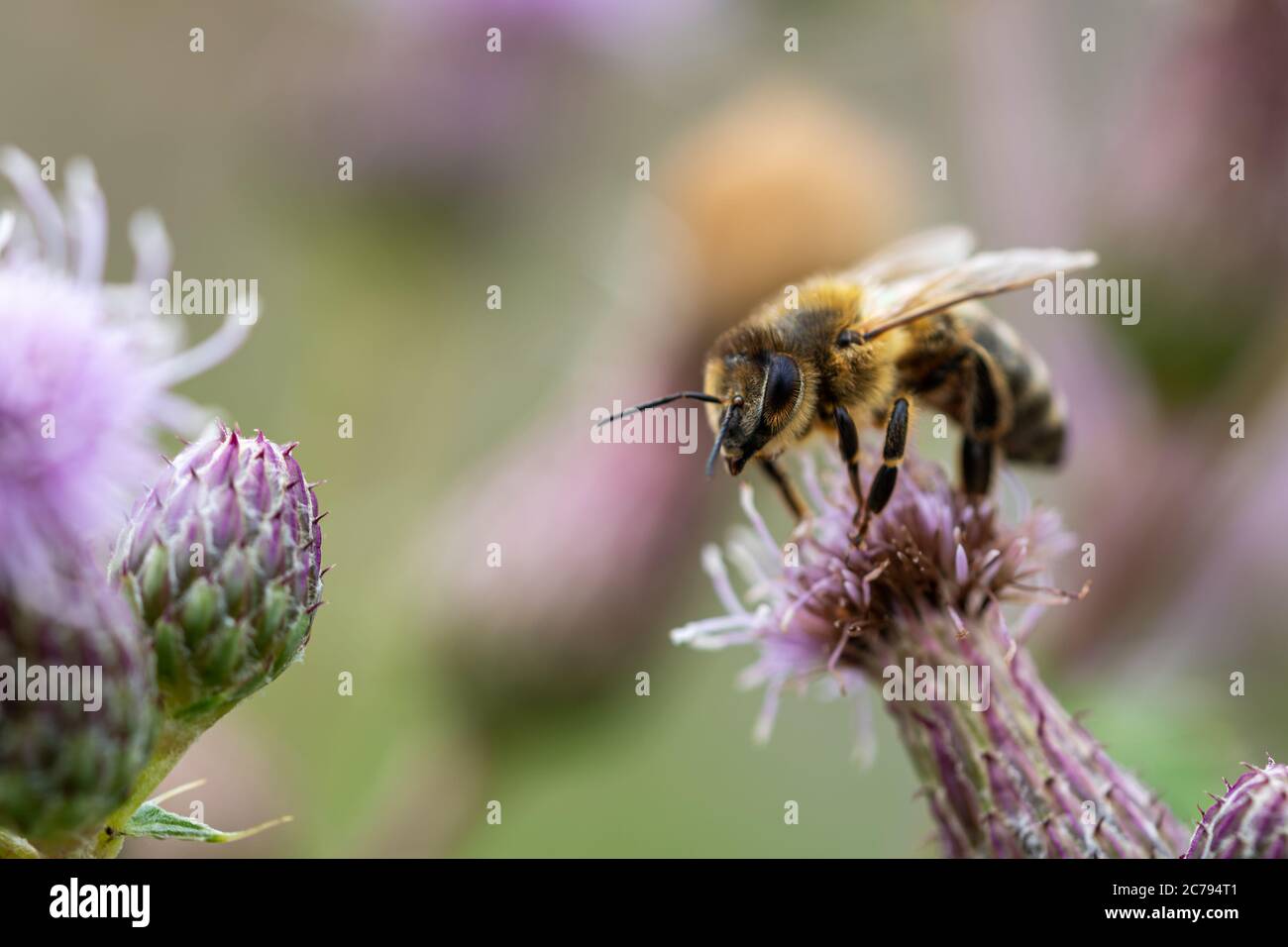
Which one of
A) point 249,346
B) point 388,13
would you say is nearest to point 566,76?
point 388,13

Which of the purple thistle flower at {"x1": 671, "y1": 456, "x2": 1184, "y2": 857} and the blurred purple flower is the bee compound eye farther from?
the blurred purple flower

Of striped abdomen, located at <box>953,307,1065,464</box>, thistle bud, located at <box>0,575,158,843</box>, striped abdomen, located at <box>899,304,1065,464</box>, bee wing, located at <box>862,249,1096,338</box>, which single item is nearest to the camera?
thistle bud, located at <box>0,575,158,843</box>

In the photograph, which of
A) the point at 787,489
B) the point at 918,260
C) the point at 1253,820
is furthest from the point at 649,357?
the point at 1253,820

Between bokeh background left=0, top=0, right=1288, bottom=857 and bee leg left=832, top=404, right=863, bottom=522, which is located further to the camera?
bokeh background left=0, top=0, right=1288, bottom=857

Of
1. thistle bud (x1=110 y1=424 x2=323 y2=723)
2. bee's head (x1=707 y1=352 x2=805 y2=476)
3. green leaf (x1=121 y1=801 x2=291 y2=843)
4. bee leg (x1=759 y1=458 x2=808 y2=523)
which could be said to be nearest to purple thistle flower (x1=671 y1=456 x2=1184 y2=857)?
bee's head (x1=707 y1=352 x2=805 y2=476)

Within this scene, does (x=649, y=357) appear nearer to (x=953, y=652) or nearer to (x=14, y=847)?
(x=953, y=652)

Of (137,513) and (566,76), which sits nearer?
(137,513)
